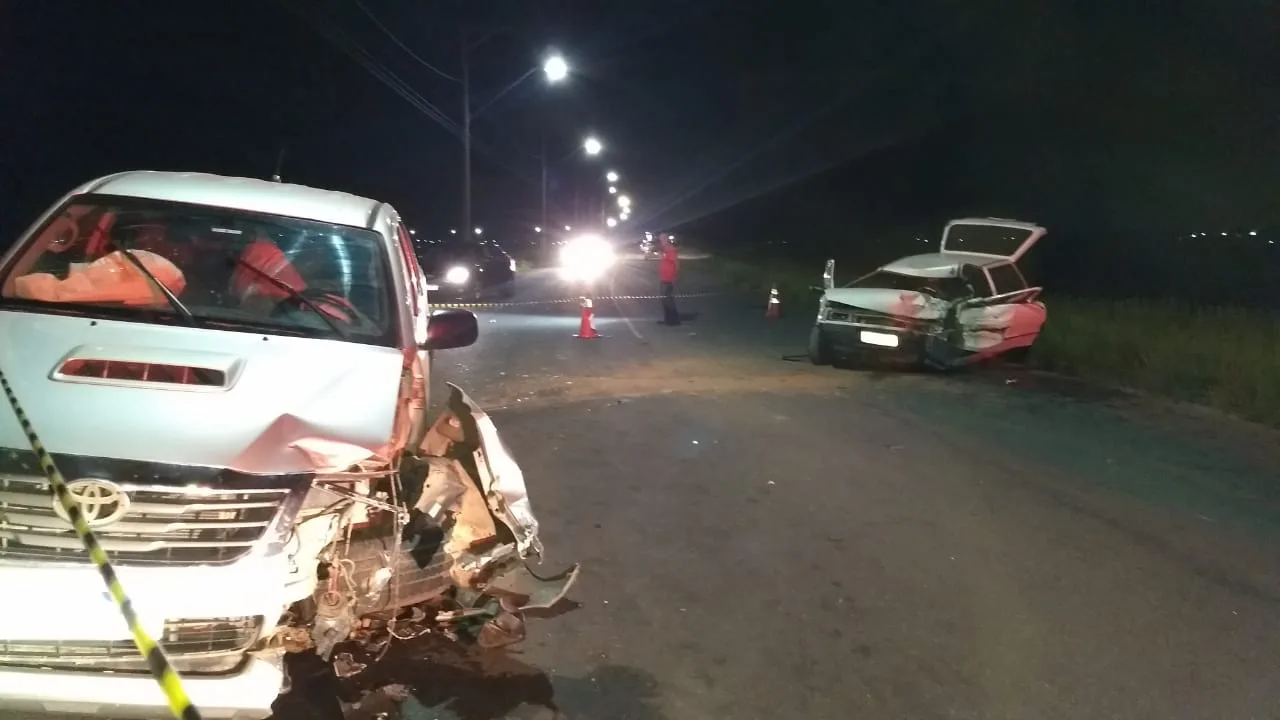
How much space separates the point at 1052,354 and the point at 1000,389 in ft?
9.74

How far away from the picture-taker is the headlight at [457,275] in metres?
28.2

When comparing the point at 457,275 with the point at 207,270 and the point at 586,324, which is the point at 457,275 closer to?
the point at 586,324

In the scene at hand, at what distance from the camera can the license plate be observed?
1444 cm

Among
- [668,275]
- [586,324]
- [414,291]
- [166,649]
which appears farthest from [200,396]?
[668,275]

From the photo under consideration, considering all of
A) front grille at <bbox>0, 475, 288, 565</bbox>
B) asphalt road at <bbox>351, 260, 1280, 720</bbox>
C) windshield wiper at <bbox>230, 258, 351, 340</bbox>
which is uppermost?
windshield wiper at <bbox>230, 258, 351, 340</bbox>

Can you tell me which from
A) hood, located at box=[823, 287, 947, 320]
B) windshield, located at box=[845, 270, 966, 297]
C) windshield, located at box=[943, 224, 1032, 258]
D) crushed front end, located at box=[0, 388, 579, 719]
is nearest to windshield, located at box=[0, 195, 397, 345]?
crushed front end, located at box=[0, 388, 579, 719]

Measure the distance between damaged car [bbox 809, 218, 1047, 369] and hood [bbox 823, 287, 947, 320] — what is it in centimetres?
1

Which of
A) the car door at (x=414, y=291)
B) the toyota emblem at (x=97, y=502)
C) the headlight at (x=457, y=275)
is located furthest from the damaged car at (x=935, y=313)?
the headlight at (x=457, y=275)

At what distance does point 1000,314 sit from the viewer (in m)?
14.7

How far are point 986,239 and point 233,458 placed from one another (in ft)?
45.7

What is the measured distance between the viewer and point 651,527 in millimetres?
7367

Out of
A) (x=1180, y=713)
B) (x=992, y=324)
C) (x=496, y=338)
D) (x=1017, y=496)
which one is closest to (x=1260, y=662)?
(x=1180, y=713)

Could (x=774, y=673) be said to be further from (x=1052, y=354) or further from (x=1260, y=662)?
(x=1052, y=354)

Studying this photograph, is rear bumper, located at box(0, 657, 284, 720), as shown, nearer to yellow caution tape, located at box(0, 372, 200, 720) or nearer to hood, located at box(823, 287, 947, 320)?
yellow caution tape, located at box(0, 372, 200, 720)
